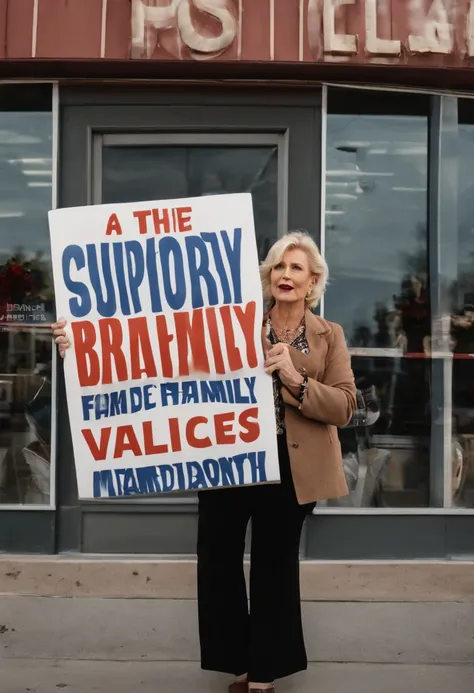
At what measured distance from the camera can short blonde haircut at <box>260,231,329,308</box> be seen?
346 cm

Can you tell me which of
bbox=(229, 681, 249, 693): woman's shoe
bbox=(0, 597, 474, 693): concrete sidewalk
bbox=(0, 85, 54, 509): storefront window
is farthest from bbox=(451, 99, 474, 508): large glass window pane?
bbox=(0, 85, 54, 509): storefront window

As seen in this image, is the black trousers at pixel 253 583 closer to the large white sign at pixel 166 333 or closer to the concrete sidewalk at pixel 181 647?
the large white sign at pixel 166 333

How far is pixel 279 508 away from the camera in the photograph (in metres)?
3.49

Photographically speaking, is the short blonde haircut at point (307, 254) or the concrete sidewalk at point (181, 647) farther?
the concrete sidewalk at point (181, 647)

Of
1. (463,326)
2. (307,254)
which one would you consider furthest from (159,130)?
(463,326)

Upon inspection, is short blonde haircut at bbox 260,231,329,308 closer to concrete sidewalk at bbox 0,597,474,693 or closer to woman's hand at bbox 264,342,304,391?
woman's hand at bbox 264,342,304,391

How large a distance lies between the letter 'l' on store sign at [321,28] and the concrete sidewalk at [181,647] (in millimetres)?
3225

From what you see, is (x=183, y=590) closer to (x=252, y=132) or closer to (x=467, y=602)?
(x=467, y=602)

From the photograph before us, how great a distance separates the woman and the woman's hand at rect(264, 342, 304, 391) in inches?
1.8

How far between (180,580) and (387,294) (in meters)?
2.21

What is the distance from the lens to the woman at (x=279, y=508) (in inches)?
135

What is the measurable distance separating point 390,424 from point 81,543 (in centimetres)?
210

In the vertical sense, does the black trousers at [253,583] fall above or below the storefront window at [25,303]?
below

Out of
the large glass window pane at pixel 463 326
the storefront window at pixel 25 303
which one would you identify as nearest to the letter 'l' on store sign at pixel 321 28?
the large glass window pane at pixel 463 326
